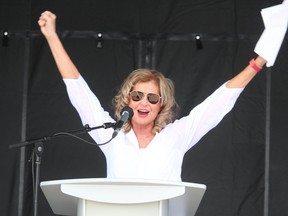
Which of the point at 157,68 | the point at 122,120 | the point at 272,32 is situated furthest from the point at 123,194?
the point at 157,68

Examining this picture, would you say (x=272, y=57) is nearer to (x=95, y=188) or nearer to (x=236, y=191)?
(x=95, y=188)

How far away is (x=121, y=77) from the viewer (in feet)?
15.2

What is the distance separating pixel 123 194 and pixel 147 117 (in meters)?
0.95

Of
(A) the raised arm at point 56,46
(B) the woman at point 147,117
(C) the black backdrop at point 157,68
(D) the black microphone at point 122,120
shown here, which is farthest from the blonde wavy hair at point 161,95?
(C) the black backdrop at point 157,68

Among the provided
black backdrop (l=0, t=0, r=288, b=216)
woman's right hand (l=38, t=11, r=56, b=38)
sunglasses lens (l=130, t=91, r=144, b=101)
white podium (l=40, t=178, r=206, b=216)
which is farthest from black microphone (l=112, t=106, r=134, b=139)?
black backdrop (l=0, t=0, r=288, b=216)

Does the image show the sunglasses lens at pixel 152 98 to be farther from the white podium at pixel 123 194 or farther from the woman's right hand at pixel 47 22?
the white podium at pixel 123 194

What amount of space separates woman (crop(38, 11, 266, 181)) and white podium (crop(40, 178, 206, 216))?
2.29ft

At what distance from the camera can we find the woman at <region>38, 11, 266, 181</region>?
3.17 m

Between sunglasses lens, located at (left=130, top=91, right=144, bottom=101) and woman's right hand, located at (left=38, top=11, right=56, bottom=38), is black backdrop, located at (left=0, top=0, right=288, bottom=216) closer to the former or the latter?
sunglasses lens, located at (left=130, top=91, right=144, bottom=101)

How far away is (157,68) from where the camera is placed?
460 cm

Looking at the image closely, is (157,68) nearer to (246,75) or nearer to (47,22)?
(246,75)

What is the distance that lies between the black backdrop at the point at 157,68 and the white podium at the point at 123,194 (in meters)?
2.06

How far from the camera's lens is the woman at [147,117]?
10.4 ft

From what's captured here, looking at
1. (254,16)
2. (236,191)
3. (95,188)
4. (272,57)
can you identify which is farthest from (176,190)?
(254,16)
